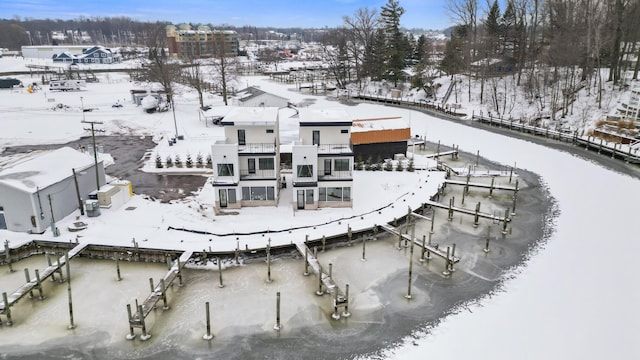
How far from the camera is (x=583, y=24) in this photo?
48.6 metres

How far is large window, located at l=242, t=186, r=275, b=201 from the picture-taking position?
26.2 meters

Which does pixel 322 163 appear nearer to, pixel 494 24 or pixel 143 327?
pixel 143 327

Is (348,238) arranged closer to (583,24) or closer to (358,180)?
(358,180)

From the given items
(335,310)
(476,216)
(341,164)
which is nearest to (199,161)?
(341,164)

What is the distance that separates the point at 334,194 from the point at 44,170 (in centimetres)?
1764

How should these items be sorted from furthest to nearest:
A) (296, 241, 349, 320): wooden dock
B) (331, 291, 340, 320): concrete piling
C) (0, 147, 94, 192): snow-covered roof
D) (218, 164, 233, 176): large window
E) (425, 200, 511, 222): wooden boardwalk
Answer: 1. (218, 164, 233, 176): large window
2. (425, 200, 511, 222): wooden boardwalk
3. (0, 147, 94, 192): snow-covered roof
4. (296, 241, 349, 320): wooden dock
5. (331, 291, 340, 320): concrete piling

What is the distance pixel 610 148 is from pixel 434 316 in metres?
28.7

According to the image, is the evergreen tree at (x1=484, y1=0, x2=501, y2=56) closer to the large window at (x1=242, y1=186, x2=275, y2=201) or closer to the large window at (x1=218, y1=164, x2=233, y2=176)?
the large window at (x1=242, y1=186, x2=275, y2=201)

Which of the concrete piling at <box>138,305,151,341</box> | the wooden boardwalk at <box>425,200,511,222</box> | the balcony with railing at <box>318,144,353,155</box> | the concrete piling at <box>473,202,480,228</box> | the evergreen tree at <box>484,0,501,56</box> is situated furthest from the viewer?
the evergreen tree at <box>484,0,501,56</box>

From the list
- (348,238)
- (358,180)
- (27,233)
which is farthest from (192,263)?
(358,180)

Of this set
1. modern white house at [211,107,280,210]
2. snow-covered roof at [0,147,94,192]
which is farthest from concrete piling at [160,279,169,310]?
snow-covered roof at [0,147,94,192]

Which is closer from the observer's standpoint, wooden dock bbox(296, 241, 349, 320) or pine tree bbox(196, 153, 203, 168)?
wooden dock bbox(296, 241, 349, 320)

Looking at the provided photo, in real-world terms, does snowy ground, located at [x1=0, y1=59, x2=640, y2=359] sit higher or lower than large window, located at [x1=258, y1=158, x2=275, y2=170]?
lower

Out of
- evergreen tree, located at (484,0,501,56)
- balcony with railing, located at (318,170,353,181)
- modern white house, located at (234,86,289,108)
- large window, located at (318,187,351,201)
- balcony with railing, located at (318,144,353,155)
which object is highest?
evergreen tree, located at (484,0,501,56)
